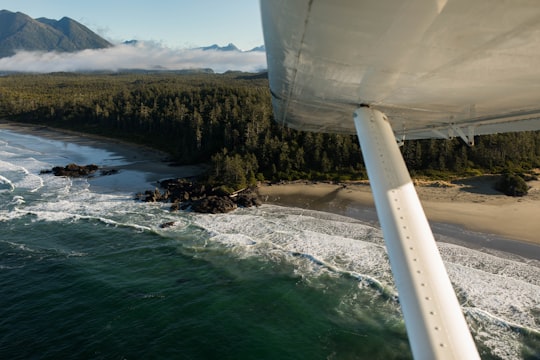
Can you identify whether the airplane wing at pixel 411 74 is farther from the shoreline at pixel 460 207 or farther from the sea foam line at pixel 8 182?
the sea foam line at pixel 8 182

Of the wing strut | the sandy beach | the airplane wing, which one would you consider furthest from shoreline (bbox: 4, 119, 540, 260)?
the wing strut

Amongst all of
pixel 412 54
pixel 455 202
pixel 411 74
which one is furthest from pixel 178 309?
pixel 455 202

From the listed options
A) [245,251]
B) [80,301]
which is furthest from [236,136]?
[80,301]

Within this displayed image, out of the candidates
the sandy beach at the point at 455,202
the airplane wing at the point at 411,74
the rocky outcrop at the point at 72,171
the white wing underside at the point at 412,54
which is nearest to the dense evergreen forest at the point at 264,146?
the sandy beach at the point at 455,202

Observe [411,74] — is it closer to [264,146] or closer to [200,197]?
[200,197]

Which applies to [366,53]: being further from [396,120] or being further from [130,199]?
[130,199]

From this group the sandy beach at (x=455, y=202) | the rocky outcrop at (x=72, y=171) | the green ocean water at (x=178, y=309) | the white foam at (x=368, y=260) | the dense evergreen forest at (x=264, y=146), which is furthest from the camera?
the rocky outcrop at (x=72, y=171)
